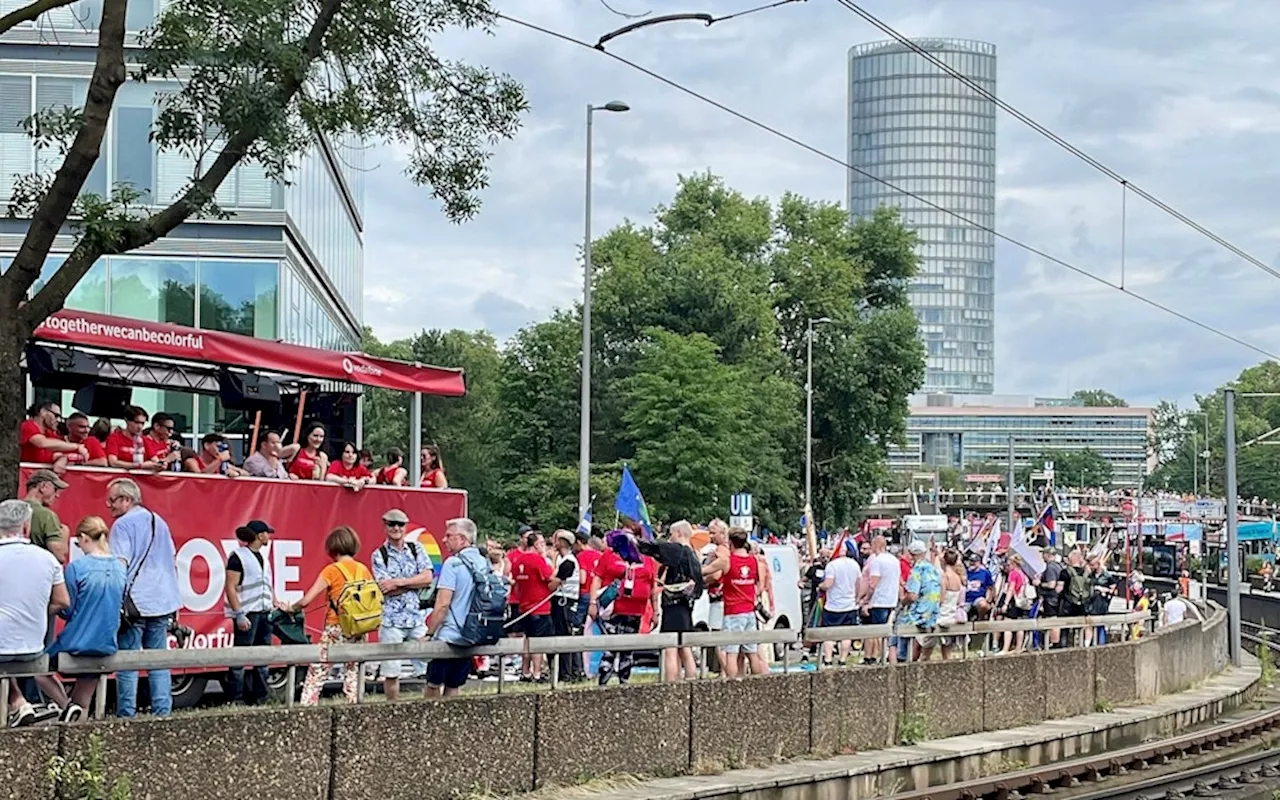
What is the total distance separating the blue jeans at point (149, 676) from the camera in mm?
10961

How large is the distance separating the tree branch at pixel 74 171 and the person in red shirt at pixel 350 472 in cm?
504

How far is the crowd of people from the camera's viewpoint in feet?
45.3

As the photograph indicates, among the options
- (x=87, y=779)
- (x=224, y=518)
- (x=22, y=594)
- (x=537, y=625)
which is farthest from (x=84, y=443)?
(x=87, y=779)

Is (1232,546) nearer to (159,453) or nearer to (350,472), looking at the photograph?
(350,472)

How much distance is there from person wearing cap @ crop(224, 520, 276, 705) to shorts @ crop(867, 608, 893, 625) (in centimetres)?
751

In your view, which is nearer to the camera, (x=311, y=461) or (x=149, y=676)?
(x=149, y=676)

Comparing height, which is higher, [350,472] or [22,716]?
[350,472]

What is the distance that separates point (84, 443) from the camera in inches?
561

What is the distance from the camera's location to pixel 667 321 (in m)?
61.9

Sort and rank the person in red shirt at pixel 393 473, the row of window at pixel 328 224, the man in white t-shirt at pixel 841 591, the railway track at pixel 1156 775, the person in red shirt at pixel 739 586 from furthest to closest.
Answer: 1. the row of window at pixel 328 224
2. the man in white t-shirt at pixel 841 591
3. the person in red shirt at pixel 393 473
4. the person in red shirt at pixel 739 586
5. the railway track at pixel 1156 775

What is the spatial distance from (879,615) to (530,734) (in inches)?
300

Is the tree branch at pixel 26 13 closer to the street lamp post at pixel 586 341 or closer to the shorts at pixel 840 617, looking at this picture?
the shorts at pixel 840 617

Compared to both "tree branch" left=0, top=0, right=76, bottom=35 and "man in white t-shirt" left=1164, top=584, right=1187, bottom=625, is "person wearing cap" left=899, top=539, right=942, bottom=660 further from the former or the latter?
"man in white t-shirt" left=1164, top=584, right=1187, bottom=625

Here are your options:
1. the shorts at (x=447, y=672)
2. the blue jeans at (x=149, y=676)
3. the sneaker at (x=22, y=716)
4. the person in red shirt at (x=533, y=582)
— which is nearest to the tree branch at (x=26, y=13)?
the blue jeans at (x=149, y=676)
